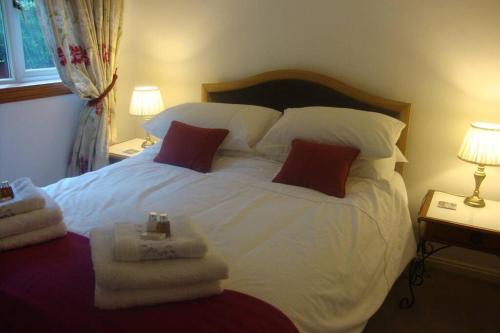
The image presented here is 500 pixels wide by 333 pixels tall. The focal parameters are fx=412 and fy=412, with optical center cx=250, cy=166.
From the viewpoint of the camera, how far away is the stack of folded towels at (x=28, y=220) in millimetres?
1361

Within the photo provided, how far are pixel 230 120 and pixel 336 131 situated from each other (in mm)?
660

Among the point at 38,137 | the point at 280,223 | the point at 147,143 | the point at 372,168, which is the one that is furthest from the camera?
the point at 147,143

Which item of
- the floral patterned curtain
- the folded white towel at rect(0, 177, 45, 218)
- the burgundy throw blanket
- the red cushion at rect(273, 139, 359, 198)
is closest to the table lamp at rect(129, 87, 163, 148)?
the floral patterned curtain

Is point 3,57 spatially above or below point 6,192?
above

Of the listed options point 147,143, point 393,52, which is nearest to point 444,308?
point 393,52

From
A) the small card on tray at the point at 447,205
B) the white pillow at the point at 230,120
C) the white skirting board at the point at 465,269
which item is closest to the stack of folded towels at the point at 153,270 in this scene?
the white pillow at the point at 230,120

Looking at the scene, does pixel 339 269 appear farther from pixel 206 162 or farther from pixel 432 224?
pixel 206 162

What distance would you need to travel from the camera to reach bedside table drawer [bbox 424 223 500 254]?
6.25ft

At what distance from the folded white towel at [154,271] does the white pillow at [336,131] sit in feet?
3.87

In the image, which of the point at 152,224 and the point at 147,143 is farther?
the point at 147,143

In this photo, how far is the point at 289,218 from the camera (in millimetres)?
1678

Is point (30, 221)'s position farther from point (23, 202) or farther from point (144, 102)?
point (144, 102)

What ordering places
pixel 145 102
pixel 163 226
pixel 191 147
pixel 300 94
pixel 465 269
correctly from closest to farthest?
pixel 163 226, pixel 191 147, pixel 465 269, pixel 300 94, pixel 145 102

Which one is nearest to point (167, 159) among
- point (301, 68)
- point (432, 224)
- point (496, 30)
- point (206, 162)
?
point (206, 162)
